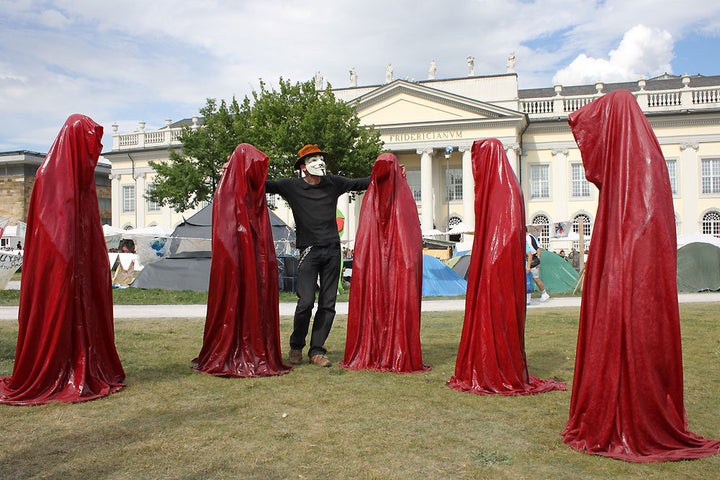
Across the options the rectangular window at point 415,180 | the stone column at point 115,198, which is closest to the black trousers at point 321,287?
the rectangular window at point 415,180

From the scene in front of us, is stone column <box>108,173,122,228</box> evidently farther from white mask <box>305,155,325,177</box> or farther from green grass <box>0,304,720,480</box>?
white mask <box>305,155,325,177</box>

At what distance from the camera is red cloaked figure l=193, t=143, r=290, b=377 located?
628 cm

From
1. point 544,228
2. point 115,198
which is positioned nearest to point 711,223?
point 544,228

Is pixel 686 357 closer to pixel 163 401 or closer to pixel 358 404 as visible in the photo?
pixel 358 404

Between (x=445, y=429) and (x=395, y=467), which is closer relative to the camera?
(x=395, y=467)

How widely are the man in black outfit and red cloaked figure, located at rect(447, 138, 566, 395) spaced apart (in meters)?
1.73

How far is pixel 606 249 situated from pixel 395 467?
1796 mm

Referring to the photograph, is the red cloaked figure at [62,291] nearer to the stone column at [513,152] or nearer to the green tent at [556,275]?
the green tent at [556,275]

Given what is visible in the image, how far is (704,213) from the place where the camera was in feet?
144

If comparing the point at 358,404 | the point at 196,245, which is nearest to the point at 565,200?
the point at 196,245

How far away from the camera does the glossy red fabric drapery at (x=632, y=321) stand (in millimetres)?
3766

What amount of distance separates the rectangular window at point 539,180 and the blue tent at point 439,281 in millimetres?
29177

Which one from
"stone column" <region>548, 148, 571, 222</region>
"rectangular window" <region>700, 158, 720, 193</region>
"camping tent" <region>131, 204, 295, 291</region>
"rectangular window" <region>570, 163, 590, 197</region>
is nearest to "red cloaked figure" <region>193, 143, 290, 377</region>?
"camping tent" <region>131, 204, 295, 291</region>

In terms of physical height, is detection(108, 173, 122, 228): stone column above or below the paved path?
above
